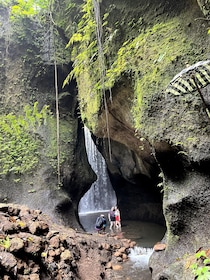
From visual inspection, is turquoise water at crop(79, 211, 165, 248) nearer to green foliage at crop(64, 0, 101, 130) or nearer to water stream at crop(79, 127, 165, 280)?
water stream at crop(79, 127, 165, 280)

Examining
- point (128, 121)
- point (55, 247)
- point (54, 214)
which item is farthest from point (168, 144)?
point (54, 214)

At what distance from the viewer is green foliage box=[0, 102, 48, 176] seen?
12.0 m

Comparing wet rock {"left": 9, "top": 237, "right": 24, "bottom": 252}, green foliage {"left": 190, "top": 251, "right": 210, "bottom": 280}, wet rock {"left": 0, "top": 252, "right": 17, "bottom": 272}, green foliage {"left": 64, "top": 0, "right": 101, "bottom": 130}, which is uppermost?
green foliage {"left": 64, "top": 0, "right": 101, "bottom": 130}

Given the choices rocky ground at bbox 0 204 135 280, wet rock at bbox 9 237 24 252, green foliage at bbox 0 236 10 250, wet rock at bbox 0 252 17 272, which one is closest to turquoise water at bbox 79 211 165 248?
rocky ground at bbox 0 204 135 280

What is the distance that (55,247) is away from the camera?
18.5ft

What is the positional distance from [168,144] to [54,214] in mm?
6653

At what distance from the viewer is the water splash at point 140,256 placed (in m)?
7.58

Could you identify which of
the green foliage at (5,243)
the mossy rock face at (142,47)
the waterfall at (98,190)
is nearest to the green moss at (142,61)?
the mossy rock face at (142,47)

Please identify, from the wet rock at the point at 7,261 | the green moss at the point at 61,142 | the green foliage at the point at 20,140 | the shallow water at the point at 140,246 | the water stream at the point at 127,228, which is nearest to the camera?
the wet rock at the point at 7,261

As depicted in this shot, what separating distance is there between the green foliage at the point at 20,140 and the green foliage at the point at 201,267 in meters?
9.51

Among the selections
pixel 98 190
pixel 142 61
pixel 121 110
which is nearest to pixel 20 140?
pixel 121 110

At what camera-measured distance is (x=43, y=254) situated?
16.7ft

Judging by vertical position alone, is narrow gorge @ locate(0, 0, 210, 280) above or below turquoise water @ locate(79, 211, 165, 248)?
above

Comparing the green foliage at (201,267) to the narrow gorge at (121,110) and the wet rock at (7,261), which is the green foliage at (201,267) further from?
the wet rock at (7,261)
